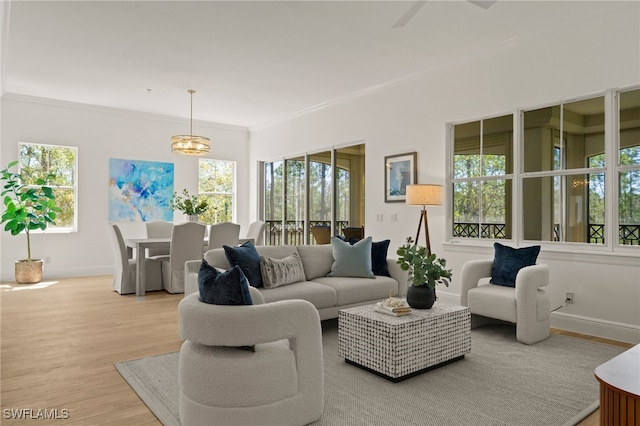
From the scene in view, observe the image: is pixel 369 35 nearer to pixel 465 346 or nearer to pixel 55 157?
pixel 465 346

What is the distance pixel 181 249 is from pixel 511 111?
4.55 m

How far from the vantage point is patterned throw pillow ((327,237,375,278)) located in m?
4.41

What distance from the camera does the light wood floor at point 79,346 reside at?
2504mm

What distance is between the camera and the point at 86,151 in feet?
24.6

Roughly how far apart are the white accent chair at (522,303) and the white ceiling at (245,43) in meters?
2.47

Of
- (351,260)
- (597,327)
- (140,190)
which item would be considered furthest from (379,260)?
(140,190)

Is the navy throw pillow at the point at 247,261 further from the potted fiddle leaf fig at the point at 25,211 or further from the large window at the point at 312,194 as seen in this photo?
the potted fiddle leaf fig at the point at 25,211

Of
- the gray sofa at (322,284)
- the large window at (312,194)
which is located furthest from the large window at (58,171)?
the gray sofa at (322,284)

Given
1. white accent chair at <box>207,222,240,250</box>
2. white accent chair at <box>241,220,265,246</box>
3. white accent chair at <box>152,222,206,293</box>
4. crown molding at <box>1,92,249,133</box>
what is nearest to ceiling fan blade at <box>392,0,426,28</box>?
white accent chair at <box>207,222,240,250</box>

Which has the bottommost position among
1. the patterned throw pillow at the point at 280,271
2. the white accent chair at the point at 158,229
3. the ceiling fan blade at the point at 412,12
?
the patterned throw pillow at the point at 280,271

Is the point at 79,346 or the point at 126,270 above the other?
the point at 126,270

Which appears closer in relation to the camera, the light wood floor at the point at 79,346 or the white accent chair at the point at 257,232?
the light wood floor at the point at 79,346

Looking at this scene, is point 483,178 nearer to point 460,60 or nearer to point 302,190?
point 460,60

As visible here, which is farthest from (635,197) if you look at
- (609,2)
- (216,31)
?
(216,31)
